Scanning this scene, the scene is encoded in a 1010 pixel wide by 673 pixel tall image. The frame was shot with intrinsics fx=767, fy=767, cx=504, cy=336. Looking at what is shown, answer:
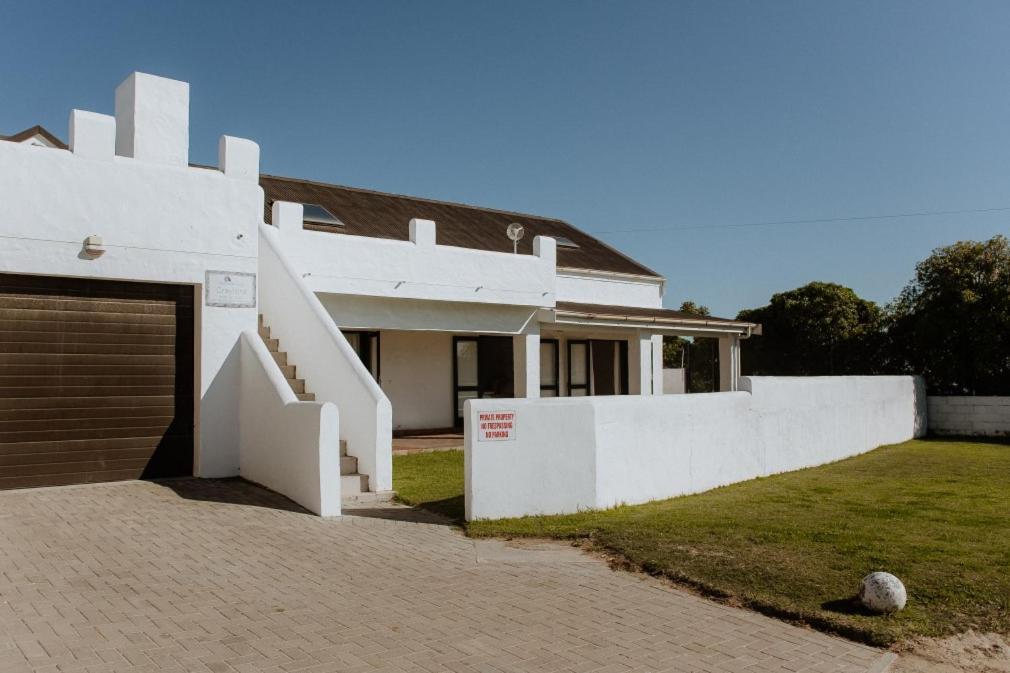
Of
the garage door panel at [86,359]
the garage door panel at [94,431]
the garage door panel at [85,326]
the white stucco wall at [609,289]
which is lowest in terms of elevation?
the garage door panel at [94,431]

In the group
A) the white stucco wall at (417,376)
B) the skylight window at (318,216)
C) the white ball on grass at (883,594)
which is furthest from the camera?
the white stucco wall at (417,376)

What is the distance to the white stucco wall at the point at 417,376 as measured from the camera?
17828 mm

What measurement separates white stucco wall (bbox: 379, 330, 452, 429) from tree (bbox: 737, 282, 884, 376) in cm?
Result: 1710

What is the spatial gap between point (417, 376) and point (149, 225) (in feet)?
28.5

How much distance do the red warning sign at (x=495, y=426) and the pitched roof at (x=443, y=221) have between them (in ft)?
33.2

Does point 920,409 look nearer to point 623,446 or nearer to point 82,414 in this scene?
point 623,446

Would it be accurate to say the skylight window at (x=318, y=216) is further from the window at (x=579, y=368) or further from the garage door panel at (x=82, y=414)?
the window at (x=579, y=368)

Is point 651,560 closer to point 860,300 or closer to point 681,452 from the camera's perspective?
point 681,452

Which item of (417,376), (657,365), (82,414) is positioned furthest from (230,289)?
(657,365)

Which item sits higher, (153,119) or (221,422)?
(153,119)

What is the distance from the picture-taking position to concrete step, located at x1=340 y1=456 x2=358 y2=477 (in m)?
10.1

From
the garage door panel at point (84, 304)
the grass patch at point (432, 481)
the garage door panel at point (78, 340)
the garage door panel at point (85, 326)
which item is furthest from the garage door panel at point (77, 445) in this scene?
the grass patch at point (432, 481)

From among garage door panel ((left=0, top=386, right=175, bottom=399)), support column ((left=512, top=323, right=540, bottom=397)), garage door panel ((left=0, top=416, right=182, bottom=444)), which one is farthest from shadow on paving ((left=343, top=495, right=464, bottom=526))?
support column ((left=512, top=323, right=540, bottom=397))

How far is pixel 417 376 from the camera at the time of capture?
1823 cm
